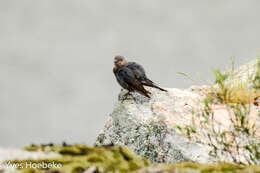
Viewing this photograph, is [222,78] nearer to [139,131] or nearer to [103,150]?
[139,131]

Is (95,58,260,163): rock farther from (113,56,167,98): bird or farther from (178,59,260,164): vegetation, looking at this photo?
(113,56,167,98): bird

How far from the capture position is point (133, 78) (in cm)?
776

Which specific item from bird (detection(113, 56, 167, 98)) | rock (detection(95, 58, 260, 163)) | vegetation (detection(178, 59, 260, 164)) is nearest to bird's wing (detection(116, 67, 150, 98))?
bird (detection(113, 56, 167, 98))

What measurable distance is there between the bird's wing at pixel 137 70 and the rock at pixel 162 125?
1.62 ft

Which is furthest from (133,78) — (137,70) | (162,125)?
(162,125)

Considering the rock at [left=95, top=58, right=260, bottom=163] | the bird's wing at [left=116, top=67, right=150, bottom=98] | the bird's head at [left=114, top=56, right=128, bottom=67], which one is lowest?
the rock at [left=95, top=58, right=260, bottom=163]

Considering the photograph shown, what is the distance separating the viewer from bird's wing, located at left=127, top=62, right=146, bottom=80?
7902 mm

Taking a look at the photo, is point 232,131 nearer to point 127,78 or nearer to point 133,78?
point 133,78

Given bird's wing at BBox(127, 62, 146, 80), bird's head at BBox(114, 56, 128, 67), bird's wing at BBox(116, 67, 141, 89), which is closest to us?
bird's wing at BBox(116, 67, 141, 89)

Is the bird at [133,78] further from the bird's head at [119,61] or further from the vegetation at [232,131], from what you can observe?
the vegetation at [232,131]

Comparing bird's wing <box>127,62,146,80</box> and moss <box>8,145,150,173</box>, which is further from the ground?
bird's wing <box>127,62,146,80</box>

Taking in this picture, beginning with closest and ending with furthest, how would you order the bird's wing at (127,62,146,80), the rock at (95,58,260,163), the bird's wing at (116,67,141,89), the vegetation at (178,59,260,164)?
the vegetation at (178,59,260,164) < the rock at (95,58,260,163) < the bird's wing at (116,67,141,89) < the bird's wing at (127,62,146,80)

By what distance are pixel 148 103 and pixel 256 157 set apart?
9.63 feet

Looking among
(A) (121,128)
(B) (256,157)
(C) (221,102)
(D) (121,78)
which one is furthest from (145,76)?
(B) (256,157)
